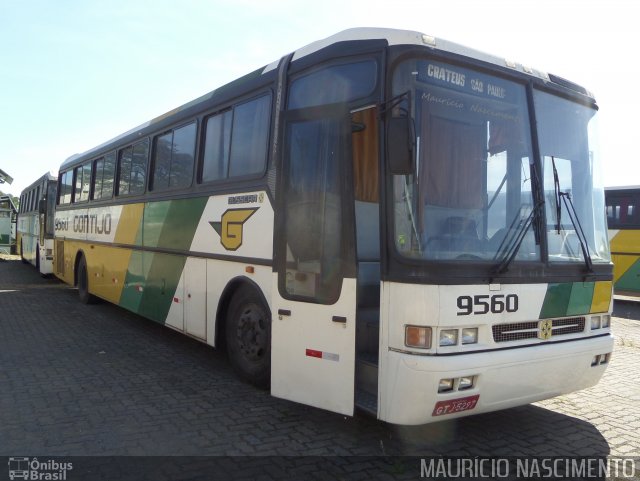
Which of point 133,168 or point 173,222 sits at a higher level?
point 133,168

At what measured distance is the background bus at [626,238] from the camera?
14445mm

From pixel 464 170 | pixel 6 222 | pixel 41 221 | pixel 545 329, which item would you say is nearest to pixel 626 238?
pixel 545 329

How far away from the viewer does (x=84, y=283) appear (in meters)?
12.2

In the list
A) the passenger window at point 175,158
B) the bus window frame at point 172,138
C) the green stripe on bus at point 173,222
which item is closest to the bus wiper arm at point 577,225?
the green stripe on bus at point 173,222

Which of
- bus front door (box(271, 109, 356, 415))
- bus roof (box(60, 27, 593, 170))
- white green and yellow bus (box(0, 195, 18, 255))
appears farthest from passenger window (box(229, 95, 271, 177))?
white green and yellow bus (box(0, 195, 18, 255))

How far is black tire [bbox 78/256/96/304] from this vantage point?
12.0 metres

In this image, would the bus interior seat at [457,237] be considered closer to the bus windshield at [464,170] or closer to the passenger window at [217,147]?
the bus windshield at [464,170]

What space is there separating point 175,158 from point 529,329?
210 inches

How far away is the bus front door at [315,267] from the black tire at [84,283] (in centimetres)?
838

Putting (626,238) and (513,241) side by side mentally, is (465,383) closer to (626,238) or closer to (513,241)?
(513,241)

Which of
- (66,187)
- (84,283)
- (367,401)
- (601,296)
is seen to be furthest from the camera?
(66,187)

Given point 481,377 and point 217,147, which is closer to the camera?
point 481,377

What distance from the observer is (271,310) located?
509 centimetres

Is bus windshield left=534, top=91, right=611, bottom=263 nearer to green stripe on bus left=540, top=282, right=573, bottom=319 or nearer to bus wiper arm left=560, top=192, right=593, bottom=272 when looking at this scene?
bus wiper arm left=560, top=192, right=593, bottom=272
